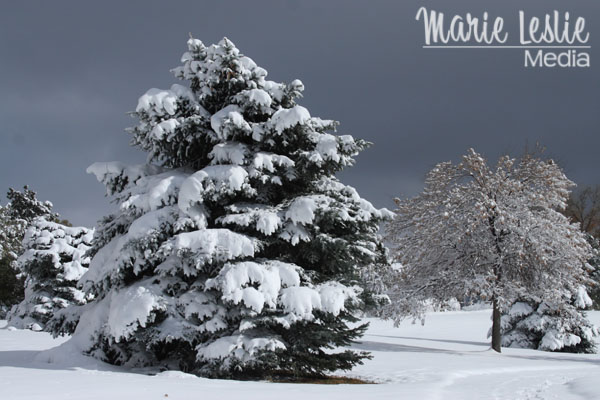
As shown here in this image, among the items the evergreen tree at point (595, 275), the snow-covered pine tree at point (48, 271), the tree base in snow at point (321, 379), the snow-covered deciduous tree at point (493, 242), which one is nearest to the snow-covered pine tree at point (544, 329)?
the snow-covered deciduous tree at point (493, 242)

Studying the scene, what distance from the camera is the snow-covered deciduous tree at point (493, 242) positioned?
18906 mm

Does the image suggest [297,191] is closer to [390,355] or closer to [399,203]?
[390,355]

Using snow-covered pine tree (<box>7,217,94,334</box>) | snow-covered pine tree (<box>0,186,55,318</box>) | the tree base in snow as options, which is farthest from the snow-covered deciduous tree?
snow-covered pine tree (<box>0,186,55,318</box>)

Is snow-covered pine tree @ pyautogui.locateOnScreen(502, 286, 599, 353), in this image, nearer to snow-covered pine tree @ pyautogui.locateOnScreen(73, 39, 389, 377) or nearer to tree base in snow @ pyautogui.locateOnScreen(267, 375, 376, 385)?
tree base in snow @ pyautogui.locateOnScreen(267, 375, 376, 385)

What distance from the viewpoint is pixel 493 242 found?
774 inches

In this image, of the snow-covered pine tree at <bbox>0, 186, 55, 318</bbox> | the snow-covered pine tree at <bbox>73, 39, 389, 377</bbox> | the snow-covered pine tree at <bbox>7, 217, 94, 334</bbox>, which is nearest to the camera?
the snow-covered pine tree at <bbox>73, 39, 389, 377</bbox>

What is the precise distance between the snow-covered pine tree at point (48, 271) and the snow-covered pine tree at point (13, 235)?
10.4ft

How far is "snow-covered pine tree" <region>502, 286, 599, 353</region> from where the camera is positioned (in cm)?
2338

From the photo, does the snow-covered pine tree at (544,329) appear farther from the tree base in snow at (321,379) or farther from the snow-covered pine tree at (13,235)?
the snow-covered pine tree at (13,235)

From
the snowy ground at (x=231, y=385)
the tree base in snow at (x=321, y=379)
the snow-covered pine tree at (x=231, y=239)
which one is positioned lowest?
the tree base in snow at (x=321, y=379)

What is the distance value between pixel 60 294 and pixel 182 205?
21.4 m

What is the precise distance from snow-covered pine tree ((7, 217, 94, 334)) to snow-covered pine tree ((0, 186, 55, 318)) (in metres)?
3.15

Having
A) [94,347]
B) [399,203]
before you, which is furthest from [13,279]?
[94,347]

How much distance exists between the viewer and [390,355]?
1686 centimetres
